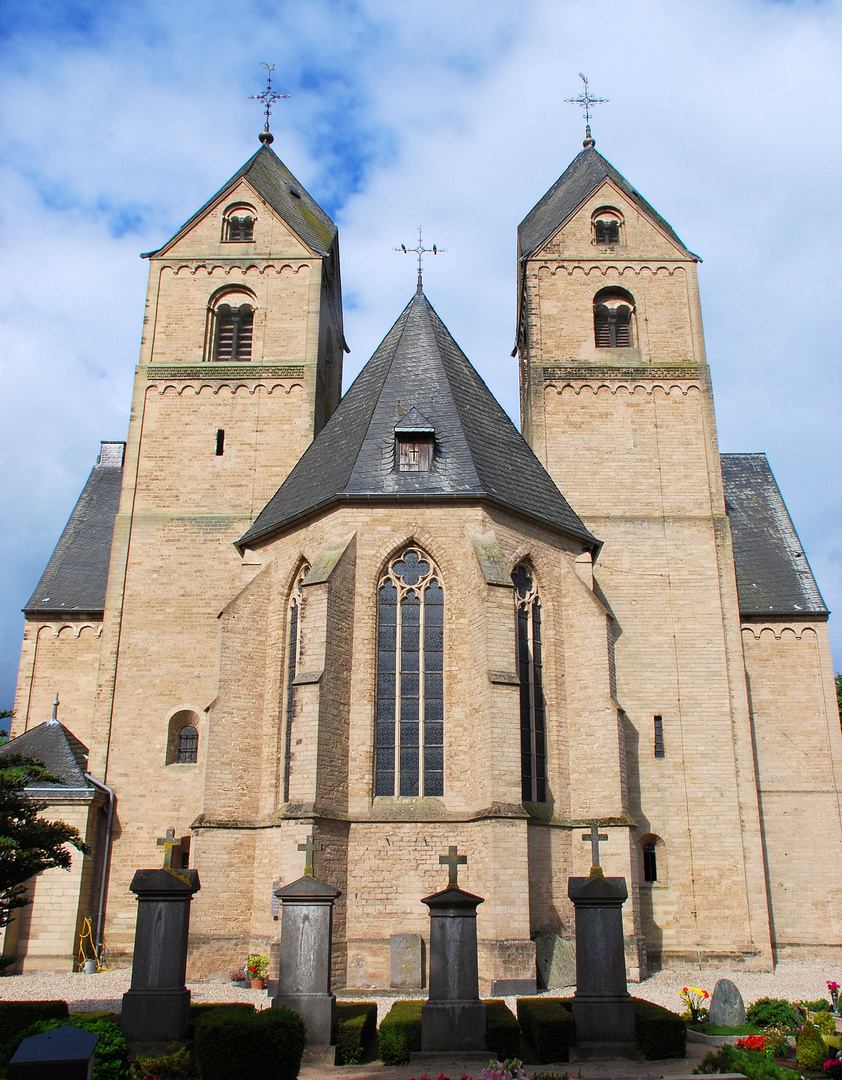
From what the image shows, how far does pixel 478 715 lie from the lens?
51.4 ft

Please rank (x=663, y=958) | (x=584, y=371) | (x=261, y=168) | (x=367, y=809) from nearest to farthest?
1. (x=367, y=809)
2. (x=663, y=958)
3. (x=584, y=371)
4. (x=261, y=168)

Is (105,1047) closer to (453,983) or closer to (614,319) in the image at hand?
(453,983)

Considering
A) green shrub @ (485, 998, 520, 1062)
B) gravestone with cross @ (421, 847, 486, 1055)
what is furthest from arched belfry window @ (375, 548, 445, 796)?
green shrub @ (485, 998, 520, 1062)

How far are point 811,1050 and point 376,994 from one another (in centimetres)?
706

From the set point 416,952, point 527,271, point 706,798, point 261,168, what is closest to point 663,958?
point 706,798

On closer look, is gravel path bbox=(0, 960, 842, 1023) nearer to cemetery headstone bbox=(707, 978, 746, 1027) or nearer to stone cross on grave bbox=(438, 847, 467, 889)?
cemetery headstone bbox=(707, 978, 746, 1027)

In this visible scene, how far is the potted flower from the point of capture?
50.7ft

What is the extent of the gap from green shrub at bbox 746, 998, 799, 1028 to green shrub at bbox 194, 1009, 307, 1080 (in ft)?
18.6

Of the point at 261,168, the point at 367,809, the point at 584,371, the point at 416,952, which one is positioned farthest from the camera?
the point at 261,168

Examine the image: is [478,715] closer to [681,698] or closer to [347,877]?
[347,877]

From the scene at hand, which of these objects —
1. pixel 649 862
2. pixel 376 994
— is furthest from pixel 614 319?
pixel 376 994

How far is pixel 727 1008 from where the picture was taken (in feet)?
37.6

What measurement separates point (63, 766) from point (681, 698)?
13.4m

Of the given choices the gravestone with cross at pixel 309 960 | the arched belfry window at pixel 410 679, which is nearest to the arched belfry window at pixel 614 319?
the arched belfry window at pixel 410 679
